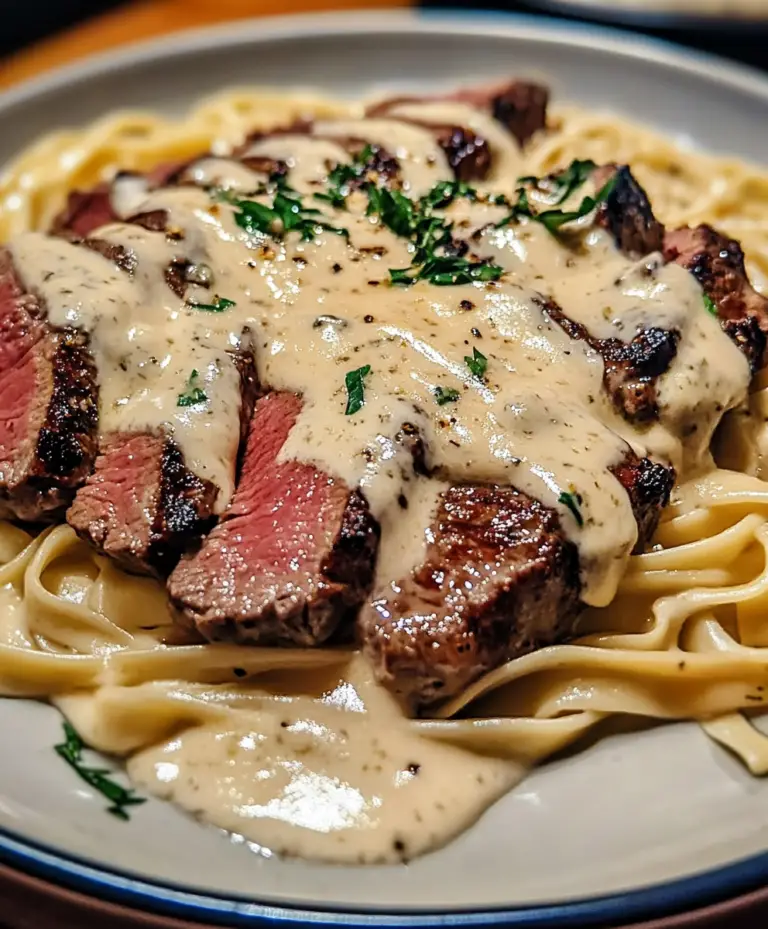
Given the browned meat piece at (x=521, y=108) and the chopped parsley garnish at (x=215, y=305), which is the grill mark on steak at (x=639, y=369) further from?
the browned meat piece at (x=521, y=108)

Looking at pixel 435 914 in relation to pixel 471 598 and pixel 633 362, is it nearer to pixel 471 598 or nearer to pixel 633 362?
pixel 471 598

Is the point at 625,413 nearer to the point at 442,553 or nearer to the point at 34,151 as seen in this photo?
the point at 442,553

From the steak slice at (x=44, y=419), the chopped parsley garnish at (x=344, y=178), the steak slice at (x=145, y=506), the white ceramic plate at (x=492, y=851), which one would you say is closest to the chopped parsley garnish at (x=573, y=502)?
the white ceramic plate at (x=492, y=851)

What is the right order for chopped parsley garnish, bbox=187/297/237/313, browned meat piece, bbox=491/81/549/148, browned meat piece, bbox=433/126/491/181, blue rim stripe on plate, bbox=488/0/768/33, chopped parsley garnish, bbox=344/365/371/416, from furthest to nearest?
blue rim stripe on plate, bbox=488/0/768/33
browned meat piece, bbox=491/81/549/148
browned meat piece, bbox=433/126/491/181
chopped parsley garnish, bbox=187/297/237/313
chopped parsley garnish, bbox=344/365/371/416

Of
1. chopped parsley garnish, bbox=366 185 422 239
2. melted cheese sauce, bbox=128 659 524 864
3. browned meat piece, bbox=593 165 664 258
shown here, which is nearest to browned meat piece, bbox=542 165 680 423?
browned meat piece, bbox=593 165 664 258

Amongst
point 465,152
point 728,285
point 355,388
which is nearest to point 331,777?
point 355,388

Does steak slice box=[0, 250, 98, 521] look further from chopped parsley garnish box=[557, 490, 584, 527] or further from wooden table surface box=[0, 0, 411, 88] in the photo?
wooden table surface box=[0, 0, 411, 88]
